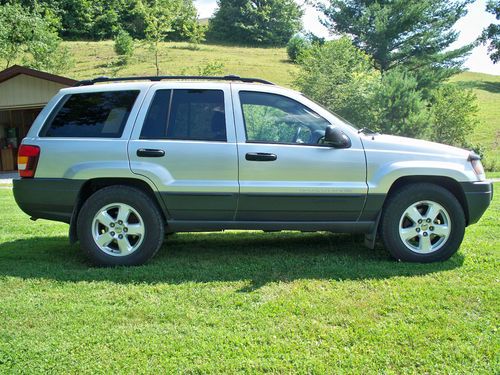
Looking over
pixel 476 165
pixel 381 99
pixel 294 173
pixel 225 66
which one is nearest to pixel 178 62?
pixel 225 66

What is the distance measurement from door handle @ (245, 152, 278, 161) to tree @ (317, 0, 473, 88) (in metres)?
22.4

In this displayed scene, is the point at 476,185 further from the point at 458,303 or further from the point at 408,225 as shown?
the point at 458,303

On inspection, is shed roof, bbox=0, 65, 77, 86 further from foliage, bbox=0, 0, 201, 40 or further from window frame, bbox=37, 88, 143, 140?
foliage, bbox=0, 0, 201, 40

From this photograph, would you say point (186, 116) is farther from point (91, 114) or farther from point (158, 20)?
point (158, 20)

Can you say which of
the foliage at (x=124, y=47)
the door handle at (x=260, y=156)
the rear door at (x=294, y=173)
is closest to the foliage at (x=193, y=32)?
the foliage at (x=124, y=47)

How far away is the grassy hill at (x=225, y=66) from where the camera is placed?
32.1m

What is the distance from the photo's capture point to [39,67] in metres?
27.1

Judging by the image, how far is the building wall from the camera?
1686 cm

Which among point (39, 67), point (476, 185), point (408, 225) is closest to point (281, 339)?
point (408, 225)

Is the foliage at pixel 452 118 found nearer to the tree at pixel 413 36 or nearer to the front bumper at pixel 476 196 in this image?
the tree at pixel 413 36

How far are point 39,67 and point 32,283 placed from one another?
26152 millimetres

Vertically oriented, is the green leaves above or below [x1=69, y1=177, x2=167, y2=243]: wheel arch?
above

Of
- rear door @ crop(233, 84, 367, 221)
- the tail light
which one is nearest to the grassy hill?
rear door @ crop(233, 84, 367, 221)

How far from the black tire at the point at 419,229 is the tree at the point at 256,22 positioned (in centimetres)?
6240
